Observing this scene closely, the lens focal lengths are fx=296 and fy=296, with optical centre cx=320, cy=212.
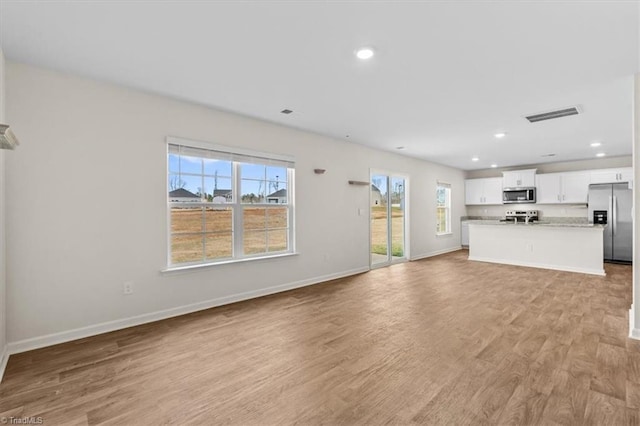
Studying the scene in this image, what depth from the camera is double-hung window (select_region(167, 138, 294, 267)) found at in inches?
144

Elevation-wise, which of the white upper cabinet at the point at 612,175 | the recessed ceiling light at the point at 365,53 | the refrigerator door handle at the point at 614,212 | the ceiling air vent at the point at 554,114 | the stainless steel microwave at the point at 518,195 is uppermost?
the recessed ceiling light at the point at 365,53

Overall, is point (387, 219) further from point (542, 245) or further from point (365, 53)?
point (365, 53)

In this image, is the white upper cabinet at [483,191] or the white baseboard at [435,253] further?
the white upper cabinet at [483,191]

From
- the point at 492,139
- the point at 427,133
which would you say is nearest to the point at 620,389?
the point at 427,133

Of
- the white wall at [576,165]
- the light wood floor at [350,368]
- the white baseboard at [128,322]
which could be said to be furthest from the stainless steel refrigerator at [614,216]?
the white baseboard at [128,322]

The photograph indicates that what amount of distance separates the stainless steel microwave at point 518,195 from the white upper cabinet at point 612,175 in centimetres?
128

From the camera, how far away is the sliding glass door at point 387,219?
21.2 feet

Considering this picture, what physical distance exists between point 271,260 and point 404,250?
153 inches

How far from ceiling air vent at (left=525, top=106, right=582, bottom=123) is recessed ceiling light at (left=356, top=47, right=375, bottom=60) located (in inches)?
118

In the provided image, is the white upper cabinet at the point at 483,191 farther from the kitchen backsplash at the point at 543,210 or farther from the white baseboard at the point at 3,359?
the white baseboard at the point at 3,359

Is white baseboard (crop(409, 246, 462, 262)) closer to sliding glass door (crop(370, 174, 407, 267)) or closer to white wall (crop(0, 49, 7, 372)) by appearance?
sliding glass door (crop(370, 174, 407, 267))

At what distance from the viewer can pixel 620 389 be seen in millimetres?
2012

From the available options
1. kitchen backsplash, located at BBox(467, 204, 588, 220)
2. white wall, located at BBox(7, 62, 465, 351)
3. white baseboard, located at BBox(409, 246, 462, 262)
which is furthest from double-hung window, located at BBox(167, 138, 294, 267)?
kitchen backsplash, located at BBox(467, 204, 588, 220)

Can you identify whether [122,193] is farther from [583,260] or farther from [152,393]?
[583,260]
